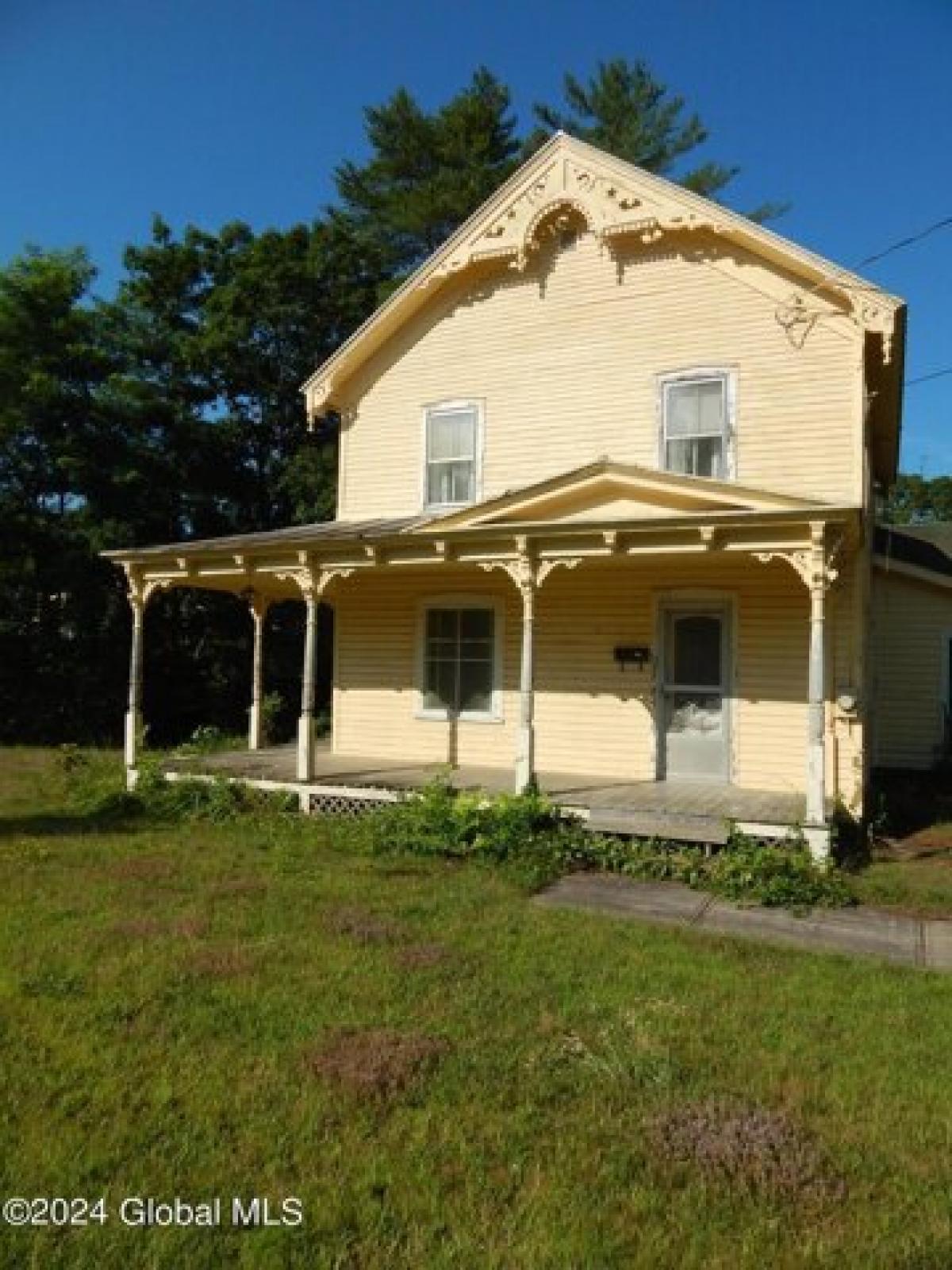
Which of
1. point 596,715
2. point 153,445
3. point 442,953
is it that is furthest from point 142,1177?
point 153,445

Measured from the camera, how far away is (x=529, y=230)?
502 inches

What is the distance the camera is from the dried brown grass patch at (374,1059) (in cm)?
434

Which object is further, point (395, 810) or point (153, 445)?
point (153, 445)

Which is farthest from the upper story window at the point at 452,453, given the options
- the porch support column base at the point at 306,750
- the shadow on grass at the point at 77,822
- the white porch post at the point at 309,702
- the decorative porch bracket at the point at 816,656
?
the shadow on grass at the point at 77,822

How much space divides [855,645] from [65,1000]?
29.5ft

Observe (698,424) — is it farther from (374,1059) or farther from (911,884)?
(374,1059)

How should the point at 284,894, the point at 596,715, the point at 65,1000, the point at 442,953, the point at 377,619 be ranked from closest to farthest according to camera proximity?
1. the point at 65,1000
2. the point at 442,953
3. the point at 284,894
4. the point at 596,715
5. the point at 377,619

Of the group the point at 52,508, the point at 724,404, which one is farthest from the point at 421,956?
the point at 52,508

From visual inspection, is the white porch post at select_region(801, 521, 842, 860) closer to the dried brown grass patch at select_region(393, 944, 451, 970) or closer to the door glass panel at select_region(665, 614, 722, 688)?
the door glass panel at select_region(665, 614, 722, 688)

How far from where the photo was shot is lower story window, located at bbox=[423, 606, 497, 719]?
1309 centimetres

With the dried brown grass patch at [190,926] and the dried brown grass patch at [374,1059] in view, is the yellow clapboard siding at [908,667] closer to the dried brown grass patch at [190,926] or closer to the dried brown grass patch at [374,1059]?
the dried brown grass patch at [190,926]

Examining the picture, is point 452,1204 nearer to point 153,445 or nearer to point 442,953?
point 442,953

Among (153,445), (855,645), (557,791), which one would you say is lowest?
(557,791)

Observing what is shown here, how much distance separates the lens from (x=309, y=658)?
11727 mm
